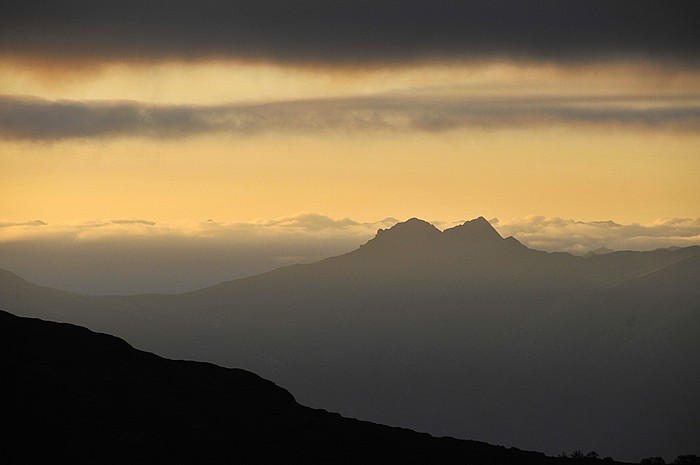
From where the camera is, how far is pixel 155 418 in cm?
13200

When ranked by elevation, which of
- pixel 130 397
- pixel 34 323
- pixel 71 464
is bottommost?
pixel 71 464

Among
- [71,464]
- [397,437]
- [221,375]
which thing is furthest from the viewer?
[221,375]

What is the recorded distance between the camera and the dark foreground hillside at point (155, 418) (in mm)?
117125

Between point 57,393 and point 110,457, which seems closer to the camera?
point 110,457

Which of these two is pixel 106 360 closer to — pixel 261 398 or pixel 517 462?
pixel 261 398

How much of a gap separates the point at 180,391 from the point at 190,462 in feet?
73.6

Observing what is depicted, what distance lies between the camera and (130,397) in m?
136

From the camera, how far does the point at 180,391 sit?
146750mm

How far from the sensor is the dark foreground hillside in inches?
4611

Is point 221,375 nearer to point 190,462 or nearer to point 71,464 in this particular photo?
point 190,462

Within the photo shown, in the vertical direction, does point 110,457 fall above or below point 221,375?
below

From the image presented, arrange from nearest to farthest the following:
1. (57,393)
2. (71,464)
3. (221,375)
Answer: (71,464)
(57,393)
(221,375)

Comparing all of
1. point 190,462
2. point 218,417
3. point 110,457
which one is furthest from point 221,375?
point 110,457

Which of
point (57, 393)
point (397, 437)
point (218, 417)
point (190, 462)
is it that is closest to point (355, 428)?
point (397, 437)
